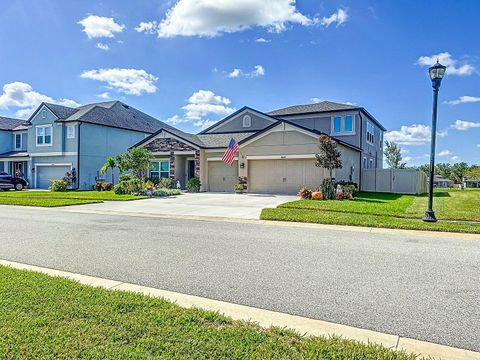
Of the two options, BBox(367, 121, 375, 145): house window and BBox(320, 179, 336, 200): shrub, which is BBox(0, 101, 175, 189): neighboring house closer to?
BBox(320, 179, 336, 200): shrub

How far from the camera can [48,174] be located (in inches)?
Result: 1260

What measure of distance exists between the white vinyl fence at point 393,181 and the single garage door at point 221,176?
10603mm

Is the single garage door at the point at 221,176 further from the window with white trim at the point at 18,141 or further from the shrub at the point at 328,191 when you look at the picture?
the window with white trim at the point at 18,141

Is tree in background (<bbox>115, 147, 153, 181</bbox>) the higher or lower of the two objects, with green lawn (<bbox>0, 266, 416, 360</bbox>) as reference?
higher

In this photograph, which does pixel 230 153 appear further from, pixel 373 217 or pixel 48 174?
pixel 48 174

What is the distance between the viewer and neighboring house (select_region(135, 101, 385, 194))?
22.1 m

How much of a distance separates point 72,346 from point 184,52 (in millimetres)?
18409

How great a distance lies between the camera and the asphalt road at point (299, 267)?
419cm

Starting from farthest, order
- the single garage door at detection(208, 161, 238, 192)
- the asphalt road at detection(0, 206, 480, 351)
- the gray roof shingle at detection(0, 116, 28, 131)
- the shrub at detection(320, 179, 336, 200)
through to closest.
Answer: the gray roof shingle at detection(0, 116, 28, 131), the single garage door at detection(208, 161, 238, 192), the shrub at detection(320, 179, 336, 200), the asphalt road at detection(0, 206, 480, 351)

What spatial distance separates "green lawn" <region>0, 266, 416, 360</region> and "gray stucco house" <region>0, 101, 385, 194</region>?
60.1ft

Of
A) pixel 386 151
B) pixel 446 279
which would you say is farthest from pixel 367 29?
pixel 386 151

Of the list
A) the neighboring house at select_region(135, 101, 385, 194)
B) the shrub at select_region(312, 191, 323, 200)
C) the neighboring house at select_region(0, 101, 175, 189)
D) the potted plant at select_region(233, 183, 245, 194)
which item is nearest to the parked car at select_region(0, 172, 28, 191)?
the neighboring house at select_region(0, 101, 175, 189)

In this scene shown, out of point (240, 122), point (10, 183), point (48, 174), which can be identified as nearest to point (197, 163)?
point (240, 122)

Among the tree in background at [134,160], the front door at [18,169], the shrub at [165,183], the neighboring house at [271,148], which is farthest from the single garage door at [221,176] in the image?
the front door at [18,169]
